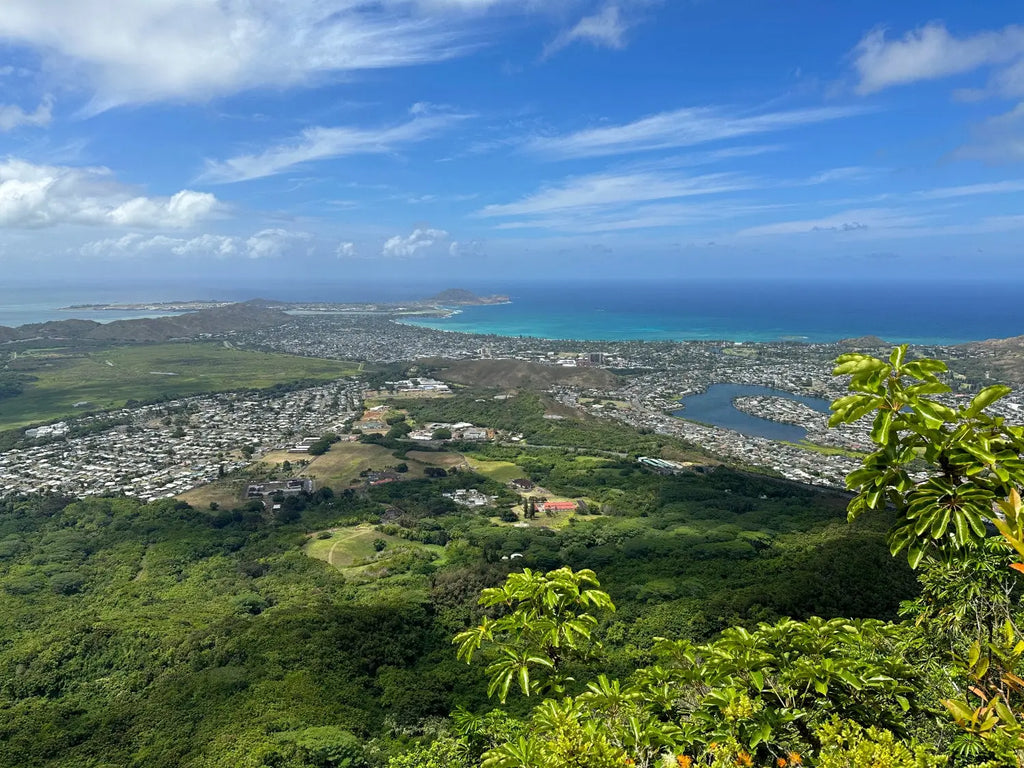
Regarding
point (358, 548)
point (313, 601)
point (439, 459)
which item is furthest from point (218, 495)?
point (313, 601)

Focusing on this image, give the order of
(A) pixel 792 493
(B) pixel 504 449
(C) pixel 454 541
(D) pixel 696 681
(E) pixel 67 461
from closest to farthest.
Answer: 1. (D) pixel 696 681
2. (C) pixel 454 541
3. (A) pixel 792 493
4. (E) pixel 67 461
5. (B) pixel 504 449

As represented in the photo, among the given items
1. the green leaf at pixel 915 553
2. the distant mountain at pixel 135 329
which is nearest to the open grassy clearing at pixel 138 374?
the distant mountain at pixel 135 329

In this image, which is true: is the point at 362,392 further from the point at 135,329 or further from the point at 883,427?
the point at 135,329

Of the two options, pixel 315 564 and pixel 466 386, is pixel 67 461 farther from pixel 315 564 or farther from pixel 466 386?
pixel 466 386

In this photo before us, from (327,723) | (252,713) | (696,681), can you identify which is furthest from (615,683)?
(252,713)

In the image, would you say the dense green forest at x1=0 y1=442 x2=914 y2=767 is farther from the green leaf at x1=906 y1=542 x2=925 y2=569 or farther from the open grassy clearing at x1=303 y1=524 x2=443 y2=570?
the green leaf at x1=906 y1=542 x2=925 y2=569

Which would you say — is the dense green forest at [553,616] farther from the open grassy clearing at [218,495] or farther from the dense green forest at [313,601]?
the open grassy clearing at [218,495]

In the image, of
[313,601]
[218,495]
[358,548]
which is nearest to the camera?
[313,601]

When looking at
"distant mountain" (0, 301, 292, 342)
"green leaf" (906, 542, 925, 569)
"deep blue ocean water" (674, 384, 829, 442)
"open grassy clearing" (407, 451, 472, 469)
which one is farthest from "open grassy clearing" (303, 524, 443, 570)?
"distant mountain" (0, 301, 292, 342)
